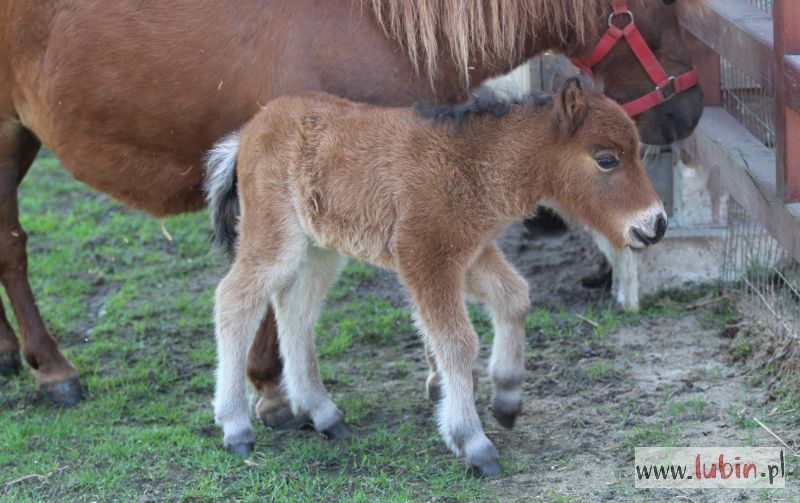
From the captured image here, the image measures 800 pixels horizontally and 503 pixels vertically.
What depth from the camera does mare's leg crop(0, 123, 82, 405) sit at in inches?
215

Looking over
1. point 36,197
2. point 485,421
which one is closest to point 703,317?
point 485,421

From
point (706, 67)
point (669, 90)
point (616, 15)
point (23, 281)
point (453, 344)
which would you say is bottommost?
point (23, 281)

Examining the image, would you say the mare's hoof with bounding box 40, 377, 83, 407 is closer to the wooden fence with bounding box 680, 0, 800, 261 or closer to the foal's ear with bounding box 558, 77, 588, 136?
the foal's ear with bounding box 558, 77, 588, 136

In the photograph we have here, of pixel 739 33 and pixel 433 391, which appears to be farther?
pixel 433 391

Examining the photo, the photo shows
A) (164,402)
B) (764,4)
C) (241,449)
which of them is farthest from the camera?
(764,4)

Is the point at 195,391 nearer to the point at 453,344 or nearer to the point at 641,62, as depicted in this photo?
the point at 453,344

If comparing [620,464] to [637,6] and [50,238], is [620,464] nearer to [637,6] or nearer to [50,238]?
[637,6]

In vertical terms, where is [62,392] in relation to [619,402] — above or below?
above

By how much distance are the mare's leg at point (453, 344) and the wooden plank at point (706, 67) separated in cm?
251

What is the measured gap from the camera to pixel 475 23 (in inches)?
182

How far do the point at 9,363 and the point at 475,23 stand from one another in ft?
10.6

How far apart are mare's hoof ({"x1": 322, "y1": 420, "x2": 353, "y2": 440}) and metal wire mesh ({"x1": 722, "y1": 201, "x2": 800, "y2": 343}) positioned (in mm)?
2058

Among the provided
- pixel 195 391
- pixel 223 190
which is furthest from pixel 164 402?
pixel 223 190

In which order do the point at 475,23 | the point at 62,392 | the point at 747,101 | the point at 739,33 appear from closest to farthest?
the point at 475,23 → the point at 739,33 → the point at 62,392 → the point at 747,101
